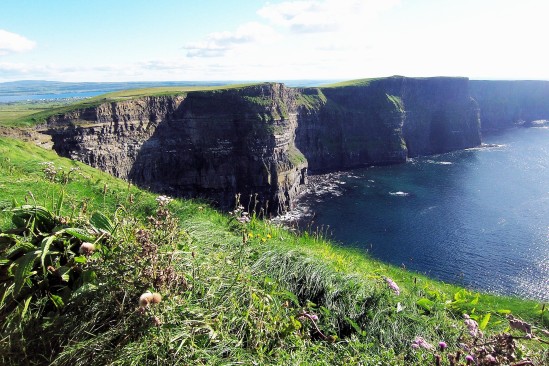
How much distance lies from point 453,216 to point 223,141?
47.9m

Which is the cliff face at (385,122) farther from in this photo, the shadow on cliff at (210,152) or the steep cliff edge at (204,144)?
the shadow on cliff at (210,152)

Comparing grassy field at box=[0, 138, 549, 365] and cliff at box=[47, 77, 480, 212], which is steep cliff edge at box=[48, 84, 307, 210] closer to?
cliff at box=[47, 77, 480, 212]

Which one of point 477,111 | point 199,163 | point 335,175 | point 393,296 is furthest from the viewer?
point 477,111

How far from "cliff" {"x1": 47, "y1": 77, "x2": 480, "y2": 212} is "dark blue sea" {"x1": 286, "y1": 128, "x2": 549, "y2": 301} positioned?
891cm

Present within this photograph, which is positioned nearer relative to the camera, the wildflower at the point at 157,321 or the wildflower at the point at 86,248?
the wildflower at the point at 157,321

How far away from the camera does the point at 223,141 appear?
255ft

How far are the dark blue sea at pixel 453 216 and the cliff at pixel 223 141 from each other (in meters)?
8.91

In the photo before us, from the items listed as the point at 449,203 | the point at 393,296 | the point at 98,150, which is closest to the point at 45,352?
the point at 393,296

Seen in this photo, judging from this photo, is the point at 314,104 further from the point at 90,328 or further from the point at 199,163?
the point at 90,328

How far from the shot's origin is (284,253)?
7.28 meters

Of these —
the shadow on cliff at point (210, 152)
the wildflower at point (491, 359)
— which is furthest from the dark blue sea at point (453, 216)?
the wildflower at point (491, 359)

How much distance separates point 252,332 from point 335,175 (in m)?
103

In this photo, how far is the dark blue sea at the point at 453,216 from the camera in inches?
1897

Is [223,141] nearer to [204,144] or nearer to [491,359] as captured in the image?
[204,144]
